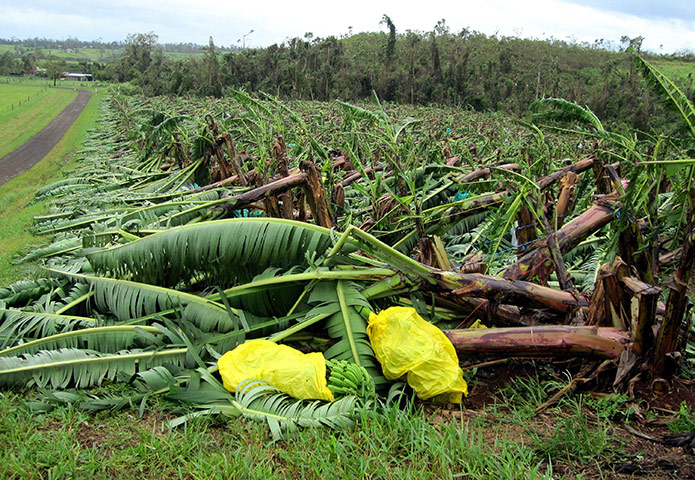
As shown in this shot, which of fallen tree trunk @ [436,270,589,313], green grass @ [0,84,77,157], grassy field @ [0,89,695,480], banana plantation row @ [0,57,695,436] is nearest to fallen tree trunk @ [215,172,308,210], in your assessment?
banana plantation row @ [0,57,695,436]

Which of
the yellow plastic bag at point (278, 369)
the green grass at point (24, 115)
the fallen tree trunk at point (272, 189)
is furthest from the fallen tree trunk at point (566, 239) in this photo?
the green grass at point (24, 115)

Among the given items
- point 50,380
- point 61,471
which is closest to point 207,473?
point 61,471

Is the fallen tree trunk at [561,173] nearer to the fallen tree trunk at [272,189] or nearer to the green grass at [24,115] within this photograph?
the fallen tree trunk at [272,189]

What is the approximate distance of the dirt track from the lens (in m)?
16.8

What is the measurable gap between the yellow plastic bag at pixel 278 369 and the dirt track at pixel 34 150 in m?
15.9

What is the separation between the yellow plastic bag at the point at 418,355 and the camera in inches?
108

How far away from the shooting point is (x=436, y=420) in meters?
2.64

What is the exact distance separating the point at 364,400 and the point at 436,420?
42cm

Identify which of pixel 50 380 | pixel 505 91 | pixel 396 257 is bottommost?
pixel 50 380

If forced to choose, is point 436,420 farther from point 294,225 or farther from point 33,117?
point 33,117

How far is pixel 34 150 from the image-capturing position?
21.1 metres

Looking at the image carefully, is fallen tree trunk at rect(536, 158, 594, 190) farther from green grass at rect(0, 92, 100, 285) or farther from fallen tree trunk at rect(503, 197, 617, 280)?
green grass at rect(0, 92, 100, 285)

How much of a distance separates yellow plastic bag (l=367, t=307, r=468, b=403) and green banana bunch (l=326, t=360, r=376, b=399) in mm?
178

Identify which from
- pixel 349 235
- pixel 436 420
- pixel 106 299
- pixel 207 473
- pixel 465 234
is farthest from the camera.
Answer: pixel 465 234
